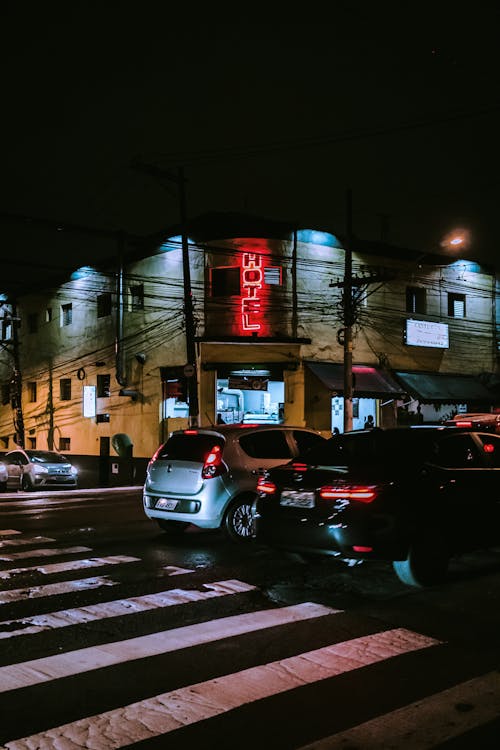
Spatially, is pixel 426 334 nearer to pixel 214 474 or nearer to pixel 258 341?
pixel 258 341

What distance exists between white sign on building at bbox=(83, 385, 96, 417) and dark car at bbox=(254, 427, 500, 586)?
24590 millimetres

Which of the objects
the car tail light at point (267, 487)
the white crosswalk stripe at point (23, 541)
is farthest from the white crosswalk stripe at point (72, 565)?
the car tail light at point (267, 487)

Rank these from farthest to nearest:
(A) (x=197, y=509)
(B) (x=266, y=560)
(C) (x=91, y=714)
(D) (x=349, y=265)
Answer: (D) (x=349, y=265), (A) (x=197, y=509), (B) (x=266, y=560), (C) (x=91, y=714)

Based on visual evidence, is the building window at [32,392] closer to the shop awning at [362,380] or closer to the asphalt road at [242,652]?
the shop awning at [362,380]

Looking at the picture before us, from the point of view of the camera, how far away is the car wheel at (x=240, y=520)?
998 cm

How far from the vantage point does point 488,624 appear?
6.15 m

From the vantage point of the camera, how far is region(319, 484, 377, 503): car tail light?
705 cm

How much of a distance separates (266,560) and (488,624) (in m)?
3.34

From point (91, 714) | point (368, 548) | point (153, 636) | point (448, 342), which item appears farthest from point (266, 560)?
point (448, 342)

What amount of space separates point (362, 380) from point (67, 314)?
1585cm

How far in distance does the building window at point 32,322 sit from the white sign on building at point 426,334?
65.9ft

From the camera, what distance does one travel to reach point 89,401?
31875 mm

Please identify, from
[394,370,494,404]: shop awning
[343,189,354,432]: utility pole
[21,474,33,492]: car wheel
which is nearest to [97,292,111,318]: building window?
[21,474,33,492]: car wheel

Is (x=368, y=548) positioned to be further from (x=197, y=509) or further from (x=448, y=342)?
(x=448, y=342)
